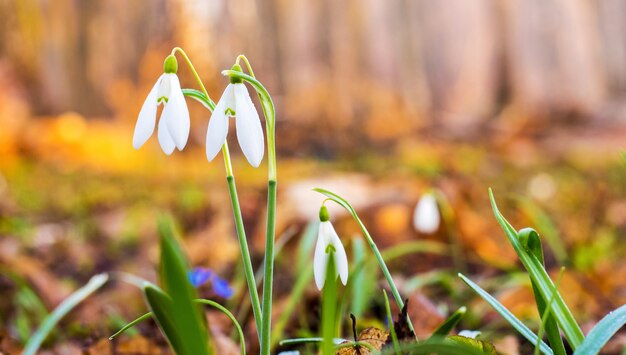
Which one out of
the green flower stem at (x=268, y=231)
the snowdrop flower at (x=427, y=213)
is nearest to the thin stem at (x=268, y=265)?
the green flower stem at (x=268, y=231)

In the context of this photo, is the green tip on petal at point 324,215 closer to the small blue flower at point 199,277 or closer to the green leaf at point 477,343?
the green leaf at point 477,343

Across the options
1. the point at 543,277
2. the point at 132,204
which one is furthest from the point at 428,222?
the point at 132,204

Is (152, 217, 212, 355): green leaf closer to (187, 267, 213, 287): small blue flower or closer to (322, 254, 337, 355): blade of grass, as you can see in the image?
(322, 254, 337, 355): blade of grass

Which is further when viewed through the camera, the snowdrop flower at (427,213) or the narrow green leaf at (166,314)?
the snowdrop flower at (427,213)

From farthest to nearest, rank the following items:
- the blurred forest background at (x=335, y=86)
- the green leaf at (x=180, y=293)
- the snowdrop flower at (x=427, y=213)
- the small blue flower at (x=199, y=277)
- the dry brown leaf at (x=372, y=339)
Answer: the blurred forest background at (x=335, y=86) → the snowdrop flower at (x=427, y=213) → the small blue flower at (x=199, y=277) → the dry brown leaf at (x=372, y=339) → the green leaf at (x=180, y=293)

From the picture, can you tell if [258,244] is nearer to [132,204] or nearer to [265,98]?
[132,204]
